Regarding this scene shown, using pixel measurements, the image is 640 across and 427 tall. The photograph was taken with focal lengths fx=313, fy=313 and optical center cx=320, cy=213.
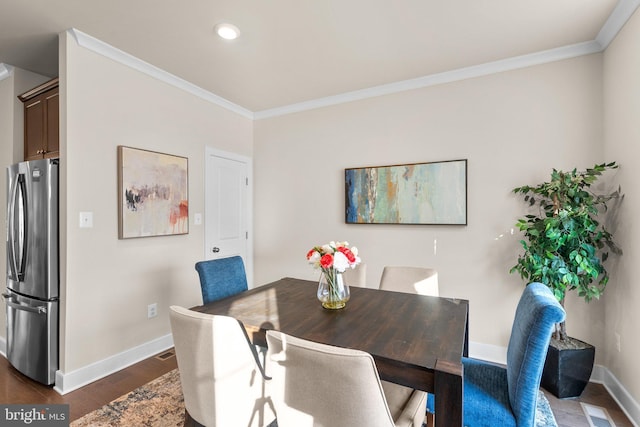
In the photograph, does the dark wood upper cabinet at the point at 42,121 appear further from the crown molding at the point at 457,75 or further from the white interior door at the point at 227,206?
the crown molding at the point at 457,75

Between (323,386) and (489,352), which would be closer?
(323,386)

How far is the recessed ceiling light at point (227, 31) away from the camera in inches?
87.7

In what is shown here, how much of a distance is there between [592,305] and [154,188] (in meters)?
3.83

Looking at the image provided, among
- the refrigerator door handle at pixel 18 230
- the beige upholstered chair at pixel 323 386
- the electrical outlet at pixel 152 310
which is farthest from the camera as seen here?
the electrical outlet at pixel 152 310

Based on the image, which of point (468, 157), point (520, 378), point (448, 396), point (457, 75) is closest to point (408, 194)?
point (468, 157)

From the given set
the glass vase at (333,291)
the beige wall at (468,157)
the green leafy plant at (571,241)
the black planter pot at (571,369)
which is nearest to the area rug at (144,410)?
the glass vase at (333,291)

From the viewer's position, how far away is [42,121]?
2.69m

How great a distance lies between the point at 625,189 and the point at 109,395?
389 cm

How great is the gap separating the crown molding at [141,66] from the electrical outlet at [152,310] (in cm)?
213

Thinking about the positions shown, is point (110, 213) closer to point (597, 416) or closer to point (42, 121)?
point (42, 121)

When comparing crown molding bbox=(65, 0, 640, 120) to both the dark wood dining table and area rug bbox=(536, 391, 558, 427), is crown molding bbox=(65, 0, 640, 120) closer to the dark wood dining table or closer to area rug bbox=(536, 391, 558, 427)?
the dark wood dining table


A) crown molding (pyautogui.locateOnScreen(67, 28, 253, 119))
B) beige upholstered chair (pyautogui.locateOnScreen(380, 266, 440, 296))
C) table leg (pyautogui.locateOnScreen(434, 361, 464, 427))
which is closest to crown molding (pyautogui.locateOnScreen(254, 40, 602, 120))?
crown molding (pyautogui.locateOnScreen(67, 28, 253, 119))

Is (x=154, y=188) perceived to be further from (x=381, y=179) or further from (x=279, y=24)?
(x=381, y=179)

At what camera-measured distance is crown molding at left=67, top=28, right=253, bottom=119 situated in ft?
7.71
